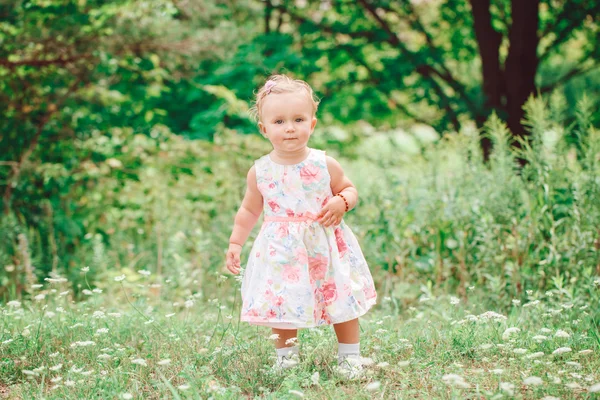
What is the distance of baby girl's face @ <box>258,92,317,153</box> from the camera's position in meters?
2.86

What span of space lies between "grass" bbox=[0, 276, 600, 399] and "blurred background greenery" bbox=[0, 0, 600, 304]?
495mm

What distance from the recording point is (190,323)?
3.57m

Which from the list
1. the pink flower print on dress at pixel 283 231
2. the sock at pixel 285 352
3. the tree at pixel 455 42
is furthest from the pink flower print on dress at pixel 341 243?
the tree at pixel 455 42

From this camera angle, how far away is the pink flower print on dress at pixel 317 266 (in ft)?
9.45

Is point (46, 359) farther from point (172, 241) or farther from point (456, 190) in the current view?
point (456, 190)

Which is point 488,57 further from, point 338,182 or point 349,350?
point 349,350

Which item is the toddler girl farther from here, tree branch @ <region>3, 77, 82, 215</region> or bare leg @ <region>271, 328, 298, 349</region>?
tree branch @ <region>3, 77, 82, 215</region>

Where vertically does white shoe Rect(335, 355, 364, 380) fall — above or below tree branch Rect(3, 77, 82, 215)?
below

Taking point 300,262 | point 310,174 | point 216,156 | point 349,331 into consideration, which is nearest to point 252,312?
point 300,262

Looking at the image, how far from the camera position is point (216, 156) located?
19.9 ft

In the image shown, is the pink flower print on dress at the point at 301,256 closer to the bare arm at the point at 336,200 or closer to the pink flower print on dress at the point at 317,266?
the pink flower print on dress at the point at 317,266

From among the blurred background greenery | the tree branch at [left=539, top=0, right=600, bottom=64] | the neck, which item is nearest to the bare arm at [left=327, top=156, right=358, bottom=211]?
the neck

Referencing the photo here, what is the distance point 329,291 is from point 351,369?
0.37 metres

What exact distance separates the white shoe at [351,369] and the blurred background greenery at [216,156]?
4.13 ft
